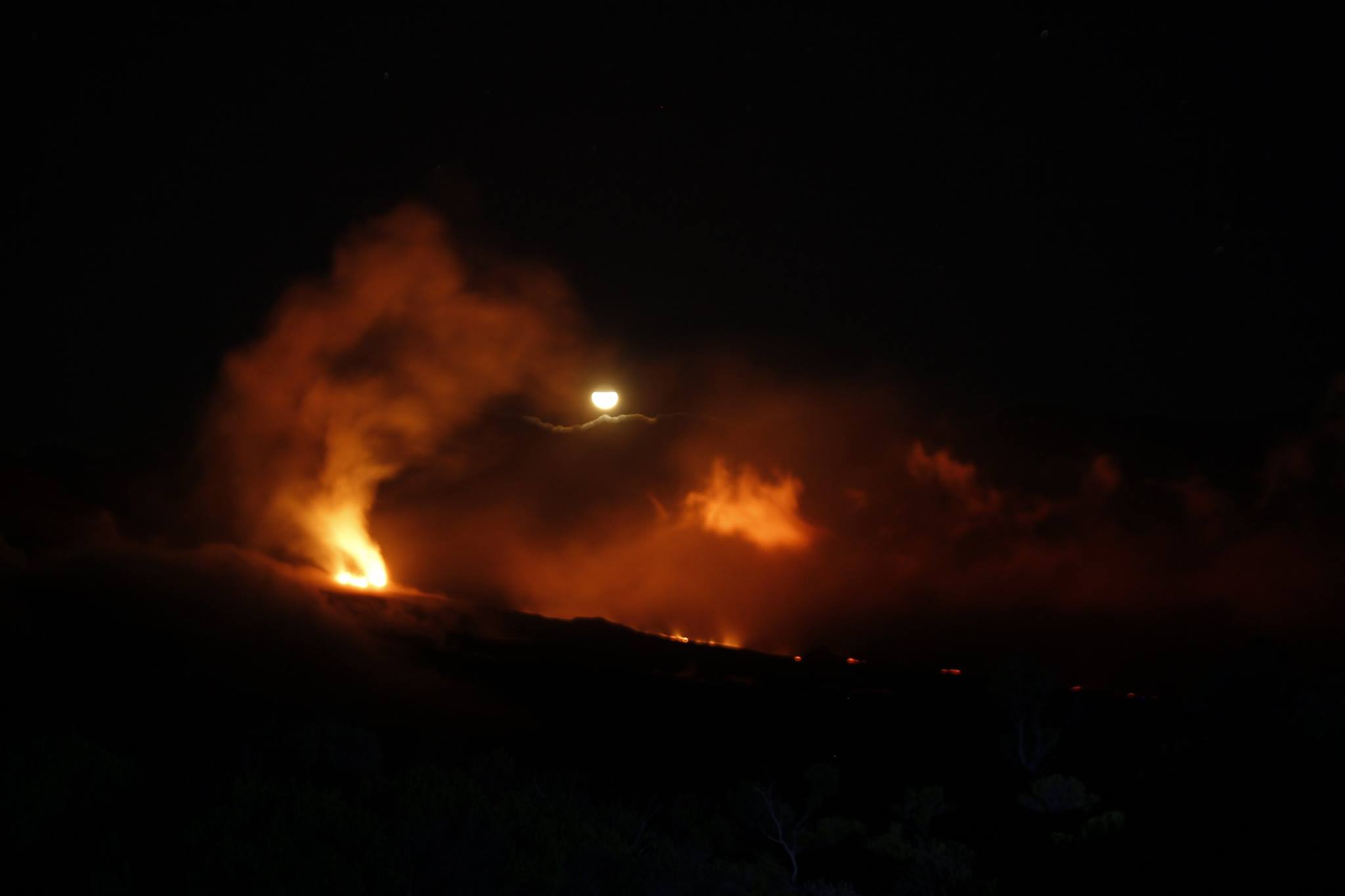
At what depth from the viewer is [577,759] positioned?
54688mm

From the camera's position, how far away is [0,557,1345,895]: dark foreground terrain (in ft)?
39.4

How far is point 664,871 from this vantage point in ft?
45.4

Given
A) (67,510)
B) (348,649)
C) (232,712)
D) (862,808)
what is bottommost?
(862,808)

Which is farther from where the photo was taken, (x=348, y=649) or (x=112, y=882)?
(x=348, y=649)

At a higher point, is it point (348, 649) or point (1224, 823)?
point (348, 649)

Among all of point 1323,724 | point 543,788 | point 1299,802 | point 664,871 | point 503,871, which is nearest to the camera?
point 503,871

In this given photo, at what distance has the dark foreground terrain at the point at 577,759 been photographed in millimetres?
12008

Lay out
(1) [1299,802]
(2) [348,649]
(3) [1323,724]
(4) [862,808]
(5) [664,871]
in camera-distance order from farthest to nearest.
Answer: (2) [348,649]
(4) [862,808]
(3) [1323,724]
(1) [1299,802]
(5) [664,871]

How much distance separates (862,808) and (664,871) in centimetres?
3921

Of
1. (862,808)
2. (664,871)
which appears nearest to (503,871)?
(664,871)

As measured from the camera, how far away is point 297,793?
12.4 metres

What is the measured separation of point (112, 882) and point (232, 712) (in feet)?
42.2

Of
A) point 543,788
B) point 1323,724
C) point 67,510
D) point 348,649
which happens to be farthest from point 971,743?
point 67,510

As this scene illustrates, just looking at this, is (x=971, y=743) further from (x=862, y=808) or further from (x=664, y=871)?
(x=664, y=871)
